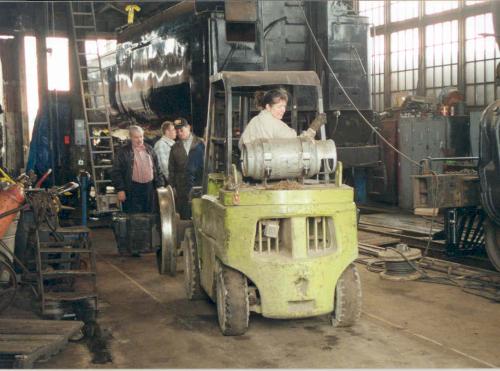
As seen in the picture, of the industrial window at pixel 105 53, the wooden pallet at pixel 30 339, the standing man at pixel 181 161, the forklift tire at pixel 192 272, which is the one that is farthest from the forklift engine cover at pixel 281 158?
the industrial window at pixel 105 53

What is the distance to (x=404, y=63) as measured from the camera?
17750 mm

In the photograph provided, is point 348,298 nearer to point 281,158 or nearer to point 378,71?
point 281,158

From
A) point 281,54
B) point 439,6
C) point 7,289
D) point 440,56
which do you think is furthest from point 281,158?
point 439,6

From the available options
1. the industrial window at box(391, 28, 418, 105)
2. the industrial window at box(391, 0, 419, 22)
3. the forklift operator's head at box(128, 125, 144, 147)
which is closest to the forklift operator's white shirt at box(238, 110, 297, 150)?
the forklift operator's head at box(128, 125, 144, 147)

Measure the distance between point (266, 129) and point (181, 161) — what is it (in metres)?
3.51

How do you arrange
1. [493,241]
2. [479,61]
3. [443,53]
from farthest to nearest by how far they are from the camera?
[443,53] < [479,61] < [493,241]

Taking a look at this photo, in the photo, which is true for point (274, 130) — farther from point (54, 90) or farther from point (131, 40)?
point (131, 40)

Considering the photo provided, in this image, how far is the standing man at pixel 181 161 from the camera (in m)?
8.91

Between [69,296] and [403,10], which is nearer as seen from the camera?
[69,296]

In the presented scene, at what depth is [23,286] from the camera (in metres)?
7.24

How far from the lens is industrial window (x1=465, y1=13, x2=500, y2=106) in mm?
15023

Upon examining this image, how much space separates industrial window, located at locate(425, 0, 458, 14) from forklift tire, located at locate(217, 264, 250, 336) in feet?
41.9

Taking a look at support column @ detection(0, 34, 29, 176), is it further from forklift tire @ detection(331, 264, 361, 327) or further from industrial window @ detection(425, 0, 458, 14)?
forklift tire @ detection(331, 264, 361, 327)

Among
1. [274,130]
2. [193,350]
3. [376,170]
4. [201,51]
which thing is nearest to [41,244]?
[193,350]
